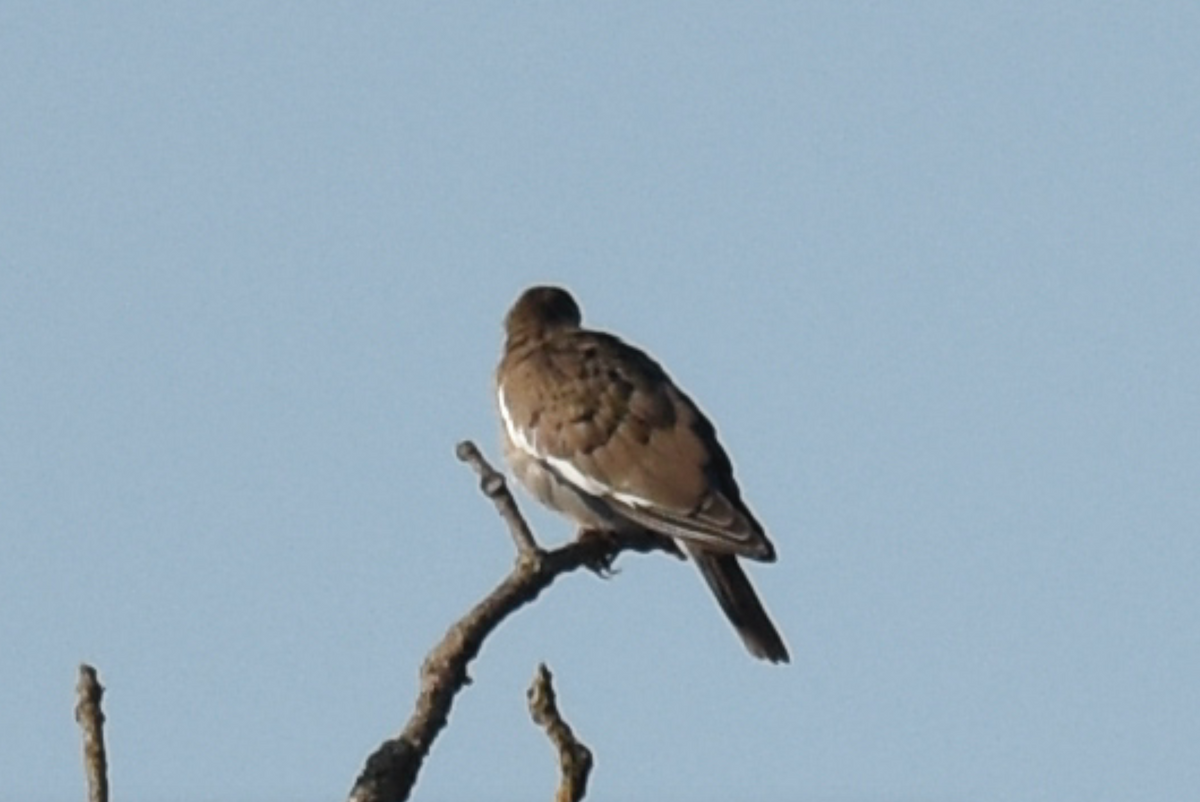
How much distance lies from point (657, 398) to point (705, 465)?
1.47 feet

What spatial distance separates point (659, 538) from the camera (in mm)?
10648

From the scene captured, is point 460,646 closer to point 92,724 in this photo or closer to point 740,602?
point 92,724

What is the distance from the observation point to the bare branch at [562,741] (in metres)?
5.06

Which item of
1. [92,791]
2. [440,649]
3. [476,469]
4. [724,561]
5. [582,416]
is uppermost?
[582,416]

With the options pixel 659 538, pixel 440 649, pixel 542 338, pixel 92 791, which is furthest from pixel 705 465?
pixel 92 791

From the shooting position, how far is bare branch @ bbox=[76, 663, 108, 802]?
4664 millimetres

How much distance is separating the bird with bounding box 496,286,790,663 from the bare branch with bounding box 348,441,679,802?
1.75 m

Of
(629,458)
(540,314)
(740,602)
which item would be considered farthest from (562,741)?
(540,314)

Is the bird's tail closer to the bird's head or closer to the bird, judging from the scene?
the bird

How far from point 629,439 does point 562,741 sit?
18.4 feet

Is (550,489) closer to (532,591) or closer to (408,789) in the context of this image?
(532,591)

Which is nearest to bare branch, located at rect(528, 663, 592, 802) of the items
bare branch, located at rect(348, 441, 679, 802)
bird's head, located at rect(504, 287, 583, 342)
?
bare branch, located at rect(348, 441, 679, 802)

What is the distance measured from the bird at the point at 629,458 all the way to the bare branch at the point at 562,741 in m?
4.50

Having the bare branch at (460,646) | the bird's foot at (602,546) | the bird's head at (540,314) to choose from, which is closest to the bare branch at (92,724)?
the bare branch at (460,646)
